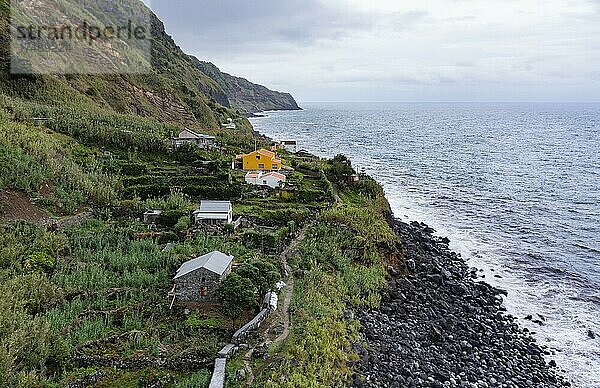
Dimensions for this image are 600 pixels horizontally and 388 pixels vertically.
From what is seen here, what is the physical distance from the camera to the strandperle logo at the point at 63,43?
8262 cm

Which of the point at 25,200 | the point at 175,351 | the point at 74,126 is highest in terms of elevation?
Answer: the point at 74,126

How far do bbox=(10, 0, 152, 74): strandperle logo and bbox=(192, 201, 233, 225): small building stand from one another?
53444 millimetres

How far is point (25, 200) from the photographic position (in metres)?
40.0

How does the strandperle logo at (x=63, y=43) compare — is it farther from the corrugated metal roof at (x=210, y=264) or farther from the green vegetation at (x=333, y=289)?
the corrugated metal roof at (x=210, y=264)

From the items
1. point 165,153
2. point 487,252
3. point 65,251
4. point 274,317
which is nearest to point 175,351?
point 274,317

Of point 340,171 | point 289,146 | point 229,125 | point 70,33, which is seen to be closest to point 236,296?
point 340,171

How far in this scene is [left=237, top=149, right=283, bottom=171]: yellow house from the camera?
61.5 metres

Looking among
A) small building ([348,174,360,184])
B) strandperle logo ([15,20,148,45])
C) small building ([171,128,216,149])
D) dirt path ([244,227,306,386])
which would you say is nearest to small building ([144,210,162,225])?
dirt path ([244,227,306,386])

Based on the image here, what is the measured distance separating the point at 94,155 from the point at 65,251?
26.5 metres

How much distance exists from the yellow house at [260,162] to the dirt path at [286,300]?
69.1 feet

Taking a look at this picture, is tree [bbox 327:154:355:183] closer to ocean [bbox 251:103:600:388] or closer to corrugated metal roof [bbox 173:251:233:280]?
ocean [bbox 251:103:600:388]

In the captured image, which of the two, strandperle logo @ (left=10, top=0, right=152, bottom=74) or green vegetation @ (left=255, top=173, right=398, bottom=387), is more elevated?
strandperle logo @ (left=10, top=0, right=152, bottom=74)

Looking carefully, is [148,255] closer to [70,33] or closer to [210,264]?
[210,264]

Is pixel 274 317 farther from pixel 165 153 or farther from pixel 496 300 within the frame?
pixel 165 153
